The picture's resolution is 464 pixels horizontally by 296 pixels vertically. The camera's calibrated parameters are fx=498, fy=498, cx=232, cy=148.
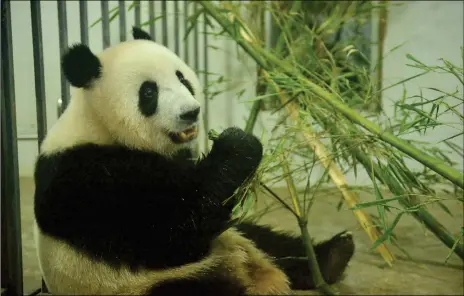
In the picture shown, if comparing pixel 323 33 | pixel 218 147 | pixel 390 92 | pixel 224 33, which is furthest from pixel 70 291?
pixel 323 33

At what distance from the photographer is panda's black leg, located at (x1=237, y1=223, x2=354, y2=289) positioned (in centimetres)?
155

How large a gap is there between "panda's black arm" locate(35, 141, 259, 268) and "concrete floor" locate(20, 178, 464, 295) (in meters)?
0.54

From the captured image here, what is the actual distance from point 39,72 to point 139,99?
0.24m

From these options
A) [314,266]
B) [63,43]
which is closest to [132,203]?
[63,43]

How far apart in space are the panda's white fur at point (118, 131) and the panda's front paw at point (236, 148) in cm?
7

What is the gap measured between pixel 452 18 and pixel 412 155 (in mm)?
443

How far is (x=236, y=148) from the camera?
1138mm

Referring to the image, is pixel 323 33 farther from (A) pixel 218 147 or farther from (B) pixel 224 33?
(A) pixel 218 147

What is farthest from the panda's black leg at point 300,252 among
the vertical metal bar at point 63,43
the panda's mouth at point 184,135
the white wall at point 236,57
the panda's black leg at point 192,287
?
the vertical metal bar at point 63,43

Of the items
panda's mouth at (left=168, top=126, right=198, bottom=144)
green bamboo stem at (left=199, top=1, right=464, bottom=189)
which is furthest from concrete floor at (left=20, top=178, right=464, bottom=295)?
panda's mouth at (left=168, top=126, right=198, bottom=144)

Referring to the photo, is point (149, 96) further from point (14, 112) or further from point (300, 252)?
point (300, 252)

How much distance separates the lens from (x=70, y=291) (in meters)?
1.16

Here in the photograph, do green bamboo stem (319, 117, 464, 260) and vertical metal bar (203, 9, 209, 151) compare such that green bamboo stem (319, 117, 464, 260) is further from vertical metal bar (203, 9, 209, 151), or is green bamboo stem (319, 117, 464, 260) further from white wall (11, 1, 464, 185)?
vertical metal bar (203, 9, 209, 151)

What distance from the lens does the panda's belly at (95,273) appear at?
111 cm
